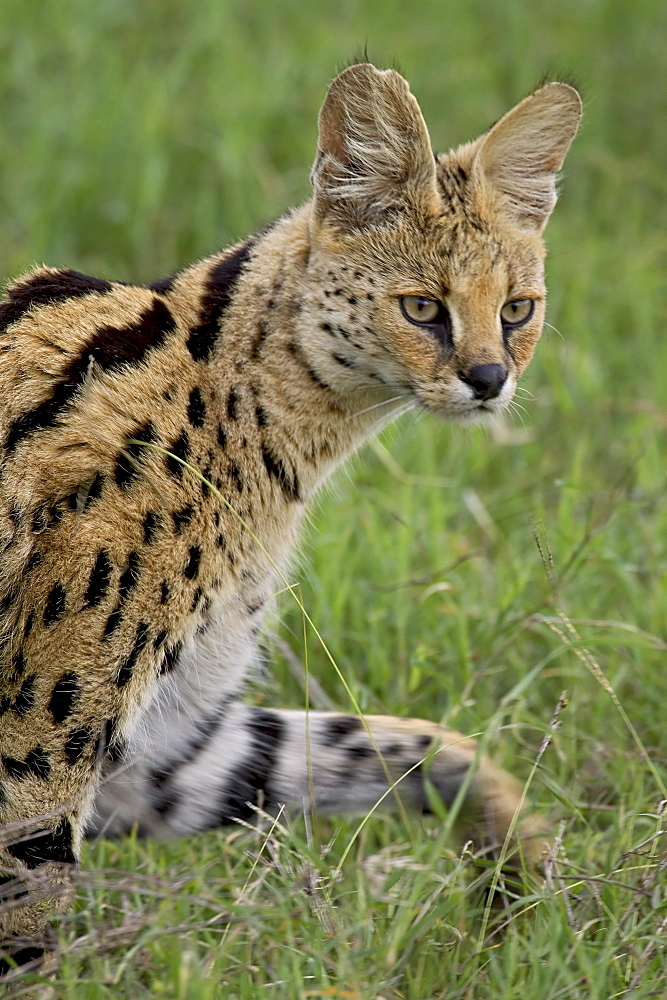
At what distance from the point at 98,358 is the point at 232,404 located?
0.38 m

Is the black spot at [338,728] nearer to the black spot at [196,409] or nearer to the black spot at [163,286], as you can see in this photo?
the black spot at [196,409]

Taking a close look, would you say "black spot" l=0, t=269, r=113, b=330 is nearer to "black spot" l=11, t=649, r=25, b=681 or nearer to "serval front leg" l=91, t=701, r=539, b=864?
"black spot" l=11, t=649, r=25, b=681

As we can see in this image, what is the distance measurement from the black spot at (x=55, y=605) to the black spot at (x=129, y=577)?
0.14 m

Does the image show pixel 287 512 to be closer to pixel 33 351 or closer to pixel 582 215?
pixel 33 351

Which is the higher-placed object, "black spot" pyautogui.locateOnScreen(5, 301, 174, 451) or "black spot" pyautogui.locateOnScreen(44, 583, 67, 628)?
"black spot" pyautogui.locateOnScreen(5, 301, 174, 451)

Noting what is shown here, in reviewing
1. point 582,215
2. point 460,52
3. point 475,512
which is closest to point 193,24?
point 460,52

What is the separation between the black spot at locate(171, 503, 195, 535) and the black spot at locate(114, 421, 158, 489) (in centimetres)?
14

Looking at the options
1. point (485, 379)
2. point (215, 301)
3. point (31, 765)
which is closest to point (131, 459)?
point (215, 301)

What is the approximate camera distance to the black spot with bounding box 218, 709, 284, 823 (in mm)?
3979

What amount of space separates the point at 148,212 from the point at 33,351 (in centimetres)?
360

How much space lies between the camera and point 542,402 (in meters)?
6.54

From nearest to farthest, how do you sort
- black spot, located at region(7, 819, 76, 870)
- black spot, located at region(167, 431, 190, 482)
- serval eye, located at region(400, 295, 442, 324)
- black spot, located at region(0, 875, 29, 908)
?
black spot, located at region(0, 875, 29, 908)
black spot, located at region(7, 819, 76, 870)
black spot, located at region(167, 431, 190, 482)
serval eye, located at region(400, 295, 442, 324)

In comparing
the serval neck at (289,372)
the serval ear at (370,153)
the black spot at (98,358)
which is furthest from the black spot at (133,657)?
the serval ear at (370,153)

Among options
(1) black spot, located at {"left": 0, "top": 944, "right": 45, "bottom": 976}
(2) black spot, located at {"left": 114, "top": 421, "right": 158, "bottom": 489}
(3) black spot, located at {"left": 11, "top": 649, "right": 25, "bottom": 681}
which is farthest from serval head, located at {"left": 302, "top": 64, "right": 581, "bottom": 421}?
(1) black spot, located at {"left": 0, "top": 944, "right": 45, "bottom": 976}
